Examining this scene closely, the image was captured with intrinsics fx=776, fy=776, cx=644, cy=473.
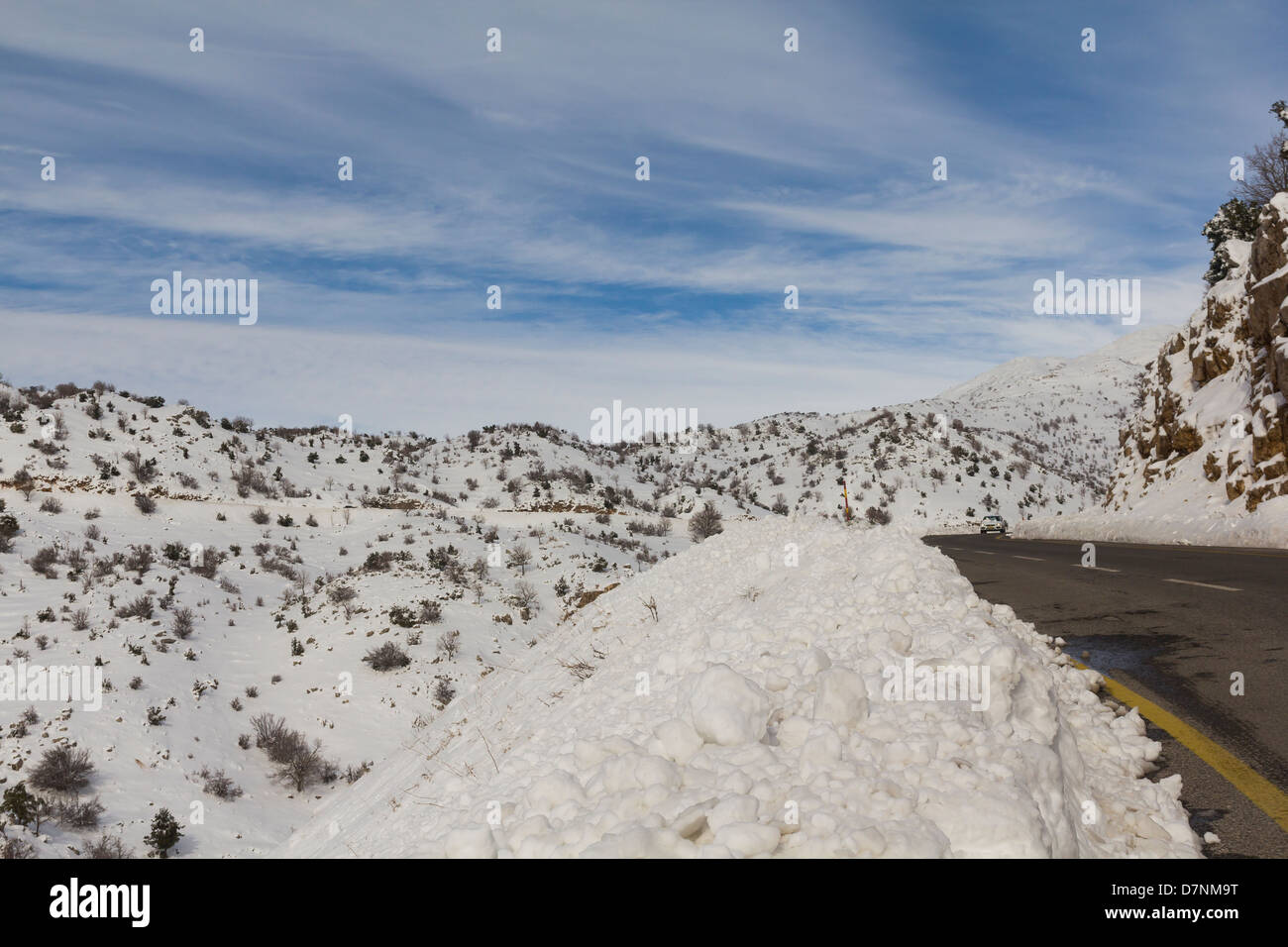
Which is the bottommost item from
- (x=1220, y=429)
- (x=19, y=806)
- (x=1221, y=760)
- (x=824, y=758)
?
(x=19, y=806)

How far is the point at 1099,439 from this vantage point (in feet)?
299

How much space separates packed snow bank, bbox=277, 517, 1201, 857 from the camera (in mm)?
3008

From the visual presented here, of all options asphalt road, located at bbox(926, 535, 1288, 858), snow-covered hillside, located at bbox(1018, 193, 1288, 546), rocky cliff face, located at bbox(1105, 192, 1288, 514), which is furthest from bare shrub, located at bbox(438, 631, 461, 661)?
rocky cliff face, located at bbox(1105, 192, 1288, 514)

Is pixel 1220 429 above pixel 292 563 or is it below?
above

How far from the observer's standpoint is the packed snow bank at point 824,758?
301 centimetres

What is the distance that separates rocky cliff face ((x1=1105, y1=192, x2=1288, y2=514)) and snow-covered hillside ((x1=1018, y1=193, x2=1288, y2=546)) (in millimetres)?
38

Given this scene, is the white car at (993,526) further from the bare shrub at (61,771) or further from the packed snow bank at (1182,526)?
the bare shrub at (61,771)

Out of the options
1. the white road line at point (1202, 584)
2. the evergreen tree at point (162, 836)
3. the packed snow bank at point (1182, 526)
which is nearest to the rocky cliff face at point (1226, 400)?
the packed snow bank at point (1182, 526)

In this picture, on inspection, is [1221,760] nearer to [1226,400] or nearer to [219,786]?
[219,786]

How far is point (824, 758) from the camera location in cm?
341

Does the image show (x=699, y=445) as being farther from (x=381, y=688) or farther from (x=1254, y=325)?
(x=381, y=688)

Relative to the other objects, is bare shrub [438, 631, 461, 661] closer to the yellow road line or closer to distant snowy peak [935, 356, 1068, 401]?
the yellow road line

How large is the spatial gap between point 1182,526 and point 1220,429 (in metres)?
5.54

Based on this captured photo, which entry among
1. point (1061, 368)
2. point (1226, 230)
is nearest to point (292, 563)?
point (1226, 230)
